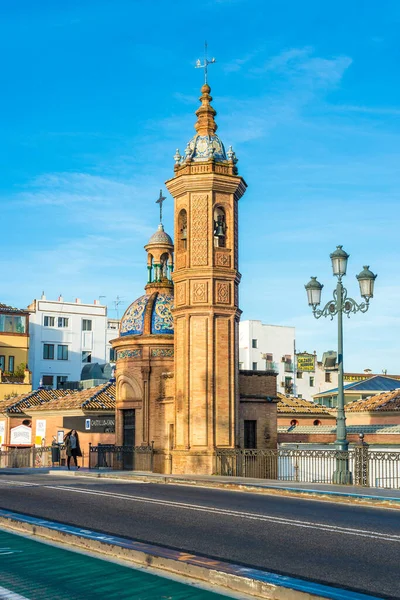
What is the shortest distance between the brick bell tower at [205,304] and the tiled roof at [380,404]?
10.6m

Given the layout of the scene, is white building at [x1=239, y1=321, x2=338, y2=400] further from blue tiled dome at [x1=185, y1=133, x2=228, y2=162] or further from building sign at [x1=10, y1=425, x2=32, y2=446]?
blue tiled dome at [x1=185, y1=133, x2=228, y2=162]

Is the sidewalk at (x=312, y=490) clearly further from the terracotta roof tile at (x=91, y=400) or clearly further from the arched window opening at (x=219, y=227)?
the terracotta roof tile at (x=91, y=400)

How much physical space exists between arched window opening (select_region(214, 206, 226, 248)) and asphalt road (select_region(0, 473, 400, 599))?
13.6 m

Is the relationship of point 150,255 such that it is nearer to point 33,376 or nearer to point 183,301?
point 183,301

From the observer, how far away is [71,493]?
18.7 m

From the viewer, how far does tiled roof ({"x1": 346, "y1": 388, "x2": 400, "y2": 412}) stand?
125ft

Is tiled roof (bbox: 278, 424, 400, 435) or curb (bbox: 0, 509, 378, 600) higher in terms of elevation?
tiled roof (bbox: 278, 424, 400, 435)

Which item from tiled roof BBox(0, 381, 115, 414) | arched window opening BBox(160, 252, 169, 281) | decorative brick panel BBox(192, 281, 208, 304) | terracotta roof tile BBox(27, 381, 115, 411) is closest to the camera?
decorative brick panel BBox(192, 281, 208, 304)

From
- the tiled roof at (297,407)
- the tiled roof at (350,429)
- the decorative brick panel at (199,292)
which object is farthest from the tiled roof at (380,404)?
the decorative brick panel at (199,292)

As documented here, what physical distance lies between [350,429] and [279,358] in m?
49.1

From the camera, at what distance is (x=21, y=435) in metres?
49.8

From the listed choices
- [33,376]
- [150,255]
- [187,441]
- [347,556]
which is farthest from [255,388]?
[33,376]

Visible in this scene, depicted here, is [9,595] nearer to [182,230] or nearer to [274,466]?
[274,466]

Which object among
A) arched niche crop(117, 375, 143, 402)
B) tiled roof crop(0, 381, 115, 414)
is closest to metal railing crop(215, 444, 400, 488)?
arched niche crop(117, 375, 143, 402)
